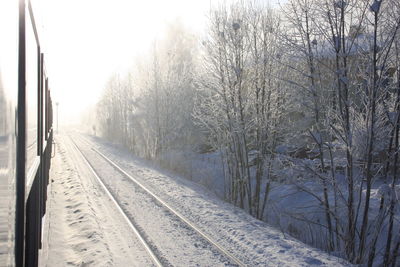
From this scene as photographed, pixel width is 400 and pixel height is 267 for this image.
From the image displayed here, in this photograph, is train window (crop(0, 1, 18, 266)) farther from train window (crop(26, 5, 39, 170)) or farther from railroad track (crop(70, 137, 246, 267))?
railroad track (crop(70, 137, 246, 267))

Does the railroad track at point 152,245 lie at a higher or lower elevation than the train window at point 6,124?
lower

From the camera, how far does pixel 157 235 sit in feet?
26.9

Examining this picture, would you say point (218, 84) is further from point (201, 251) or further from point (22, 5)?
point (22, 5)

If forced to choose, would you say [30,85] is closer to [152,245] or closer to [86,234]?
[152,245]

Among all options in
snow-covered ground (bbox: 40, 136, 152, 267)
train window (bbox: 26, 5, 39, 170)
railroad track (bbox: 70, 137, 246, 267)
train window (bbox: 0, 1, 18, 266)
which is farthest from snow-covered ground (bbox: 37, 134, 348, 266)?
train window (bbox: 0, 1, 18, 266)

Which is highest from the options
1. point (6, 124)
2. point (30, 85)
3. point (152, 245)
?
point (30, 85)

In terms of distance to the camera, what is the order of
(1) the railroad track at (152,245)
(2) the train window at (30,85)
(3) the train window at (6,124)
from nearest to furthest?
(3) the train window at (6,124)
(2) the train window at (30,85)
(1) the railroad track at (152,245)

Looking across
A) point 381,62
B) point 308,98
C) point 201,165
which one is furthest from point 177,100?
point 381,62

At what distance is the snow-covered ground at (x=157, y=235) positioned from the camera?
22.3 feet

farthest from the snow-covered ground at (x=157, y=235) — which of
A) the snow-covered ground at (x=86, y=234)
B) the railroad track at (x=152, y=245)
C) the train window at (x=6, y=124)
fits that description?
the train window at (x=6, y=124)

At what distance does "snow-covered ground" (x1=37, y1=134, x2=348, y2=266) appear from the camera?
680cm

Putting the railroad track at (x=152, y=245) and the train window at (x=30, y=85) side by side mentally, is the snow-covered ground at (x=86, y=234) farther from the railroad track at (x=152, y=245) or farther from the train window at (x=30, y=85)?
the train window at (x=30, y=85)

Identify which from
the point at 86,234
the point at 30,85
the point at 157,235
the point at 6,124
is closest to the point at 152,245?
the point at 157,235

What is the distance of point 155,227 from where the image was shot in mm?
8836
